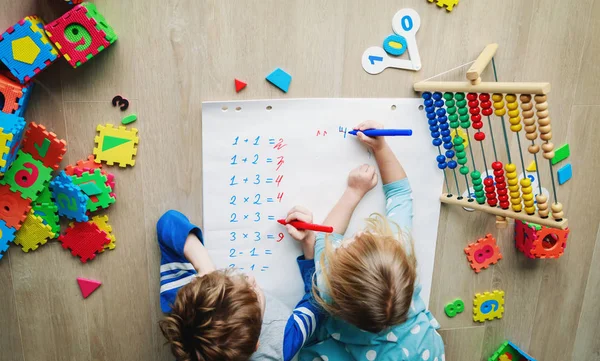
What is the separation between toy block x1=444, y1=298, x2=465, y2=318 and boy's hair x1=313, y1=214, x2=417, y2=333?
291 mm

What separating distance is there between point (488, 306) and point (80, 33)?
101 cm

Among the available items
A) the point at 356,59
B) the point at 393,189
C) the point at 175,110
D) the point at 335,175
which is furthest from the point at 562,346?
the point at 175,110

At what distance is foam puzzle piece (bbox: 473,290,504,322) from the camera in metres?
1.03

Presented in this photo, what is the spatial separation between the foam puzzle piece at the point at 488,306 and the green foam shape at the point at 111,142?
84 centimetres

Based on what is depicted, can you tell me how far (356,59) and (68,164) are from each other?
0.56 m

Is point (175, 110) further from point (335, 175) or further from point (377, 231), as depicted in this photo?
point (377, 231)

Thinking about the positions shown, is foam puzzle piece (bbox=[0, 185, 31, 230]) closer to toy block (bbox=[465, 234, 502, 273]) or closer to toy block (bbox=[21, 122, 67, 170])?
toy block (bbox=[21, 122, 67, 170])

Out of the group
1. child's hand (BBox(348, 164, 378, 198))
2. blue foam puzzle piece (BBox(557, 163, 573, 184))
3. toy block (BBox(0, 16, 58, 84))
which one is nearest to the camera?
toy block (BBox(0, 16, 58, 84))

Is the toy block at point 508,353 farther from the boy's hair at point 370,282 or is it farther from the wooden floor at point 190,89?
the boy's hair at point 370,282

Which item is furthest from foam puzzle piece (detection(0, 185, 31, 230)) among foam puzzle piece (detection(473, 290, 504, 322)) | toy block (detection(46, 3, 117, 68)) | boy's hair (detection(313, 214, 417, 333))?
foam puzzle piece (detection(473, 290, 504, 322))

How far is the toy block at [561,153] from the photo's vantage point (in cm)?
97

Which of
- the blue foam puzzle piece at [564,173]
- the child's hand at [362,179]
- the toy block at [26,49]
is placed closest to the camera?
the toy block at [26,49]

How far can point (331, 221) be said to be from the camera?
88cm

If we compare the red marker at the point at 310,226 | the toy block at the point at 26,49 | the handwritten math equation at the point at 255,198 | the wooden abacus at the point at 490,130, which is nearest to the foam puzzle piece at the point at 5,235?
the toy block at the point at 26,49
